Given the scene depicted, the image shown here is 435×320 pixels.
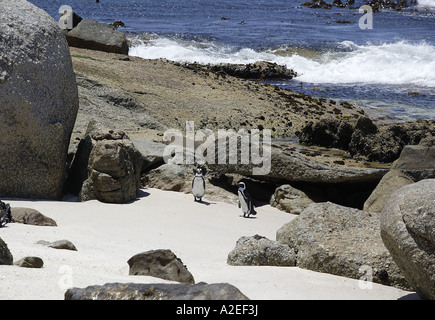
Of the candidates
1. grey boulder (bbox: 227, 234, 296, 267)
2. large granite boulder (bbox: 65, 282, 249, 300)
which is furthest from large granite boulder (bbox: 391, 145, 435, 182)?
large granite boulder (bbox: 65, 282, 249, 300)

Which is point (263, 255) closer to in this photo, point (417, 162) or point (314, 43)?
point (417, 162)

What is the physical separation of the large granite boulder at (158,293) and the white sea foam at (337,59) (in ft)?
68.0

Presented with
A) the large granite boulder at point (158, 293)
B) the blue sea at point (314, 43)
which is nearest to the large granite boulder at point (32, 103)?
the large granite boulder at point (158, 293)

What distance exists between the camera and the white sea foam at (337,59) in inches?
982

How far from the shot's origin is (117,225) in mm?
7582

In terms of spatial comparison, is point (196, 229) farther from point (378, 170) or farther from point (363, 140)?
point (363, 140)

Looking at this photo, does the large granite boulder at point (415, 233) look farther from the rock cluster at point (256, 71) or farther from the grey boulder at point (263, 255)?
the rock cluster at point (256, 71)

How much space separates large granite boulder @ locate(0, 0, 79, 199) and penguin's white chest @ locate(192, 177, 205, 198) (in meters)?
1.91

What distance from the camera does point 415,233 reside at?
447 cm

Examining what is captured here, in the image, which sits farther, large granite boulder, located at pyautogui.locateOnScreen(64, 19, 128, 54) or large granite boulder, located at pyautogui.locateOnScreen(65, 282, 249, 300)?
large granite boulder, located at pyautogui.locateOnScreen(64, 19, 128, 54)

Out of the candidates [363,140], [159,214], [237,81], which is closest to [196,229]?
[159,214]

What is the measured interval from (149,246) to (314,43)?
25672mm

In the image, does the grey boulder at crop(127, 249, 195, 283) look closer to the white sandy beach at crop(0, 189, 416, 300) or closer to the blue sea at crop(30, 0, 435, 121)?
the white sandy beach at crop(0, 189, 416, 300)

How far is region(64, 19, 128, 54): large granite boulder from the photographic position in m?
19.9
